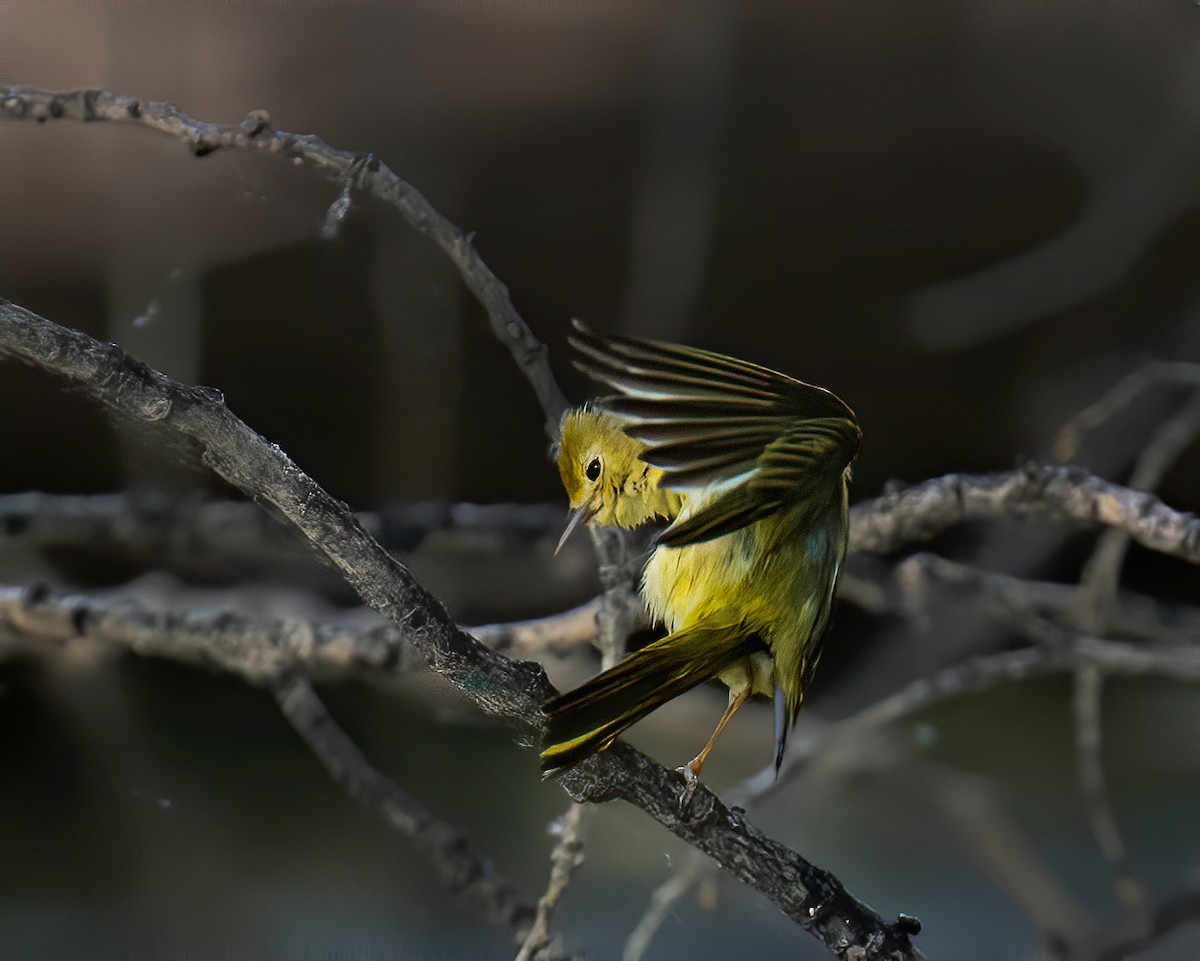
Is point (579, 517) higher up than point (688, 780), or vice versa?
point (579, 517)

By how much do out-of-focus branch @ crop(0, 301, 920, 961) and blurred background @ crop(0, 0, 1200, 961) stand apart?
2 cm

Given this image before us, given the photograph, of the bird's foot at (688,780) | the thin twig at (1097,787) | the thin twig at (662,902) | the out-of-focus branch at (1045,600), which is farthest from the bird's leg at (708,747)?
the thin twig at (1097,787)

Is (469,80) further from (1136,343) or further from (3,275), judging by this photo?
(1136,343)

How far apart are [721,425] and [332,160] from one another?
455 millimetres

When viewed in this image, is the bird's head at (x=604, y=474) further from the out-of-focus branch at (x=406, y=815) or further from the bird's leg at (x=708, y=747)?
the out-of-focus branch at (x=406, y=815)

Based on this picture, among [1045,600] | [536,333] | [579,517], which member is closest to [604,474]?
[579,517]

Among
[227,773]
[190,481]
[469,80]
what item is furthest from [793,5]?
[227,773]

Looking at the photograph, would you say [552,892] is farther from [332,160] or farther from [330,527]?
[332,160]

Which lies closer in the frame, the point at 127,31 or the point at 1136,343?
the point at 127,31

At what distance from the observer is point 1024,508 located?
3.37 feet

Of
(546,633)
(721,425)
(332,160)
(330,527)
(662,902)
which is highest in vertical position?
(332,160)

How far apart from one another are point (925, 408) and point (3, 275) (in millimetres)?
911

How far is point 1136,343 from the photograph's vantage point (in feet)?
3.39

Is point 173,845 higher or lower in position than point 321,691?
lower
